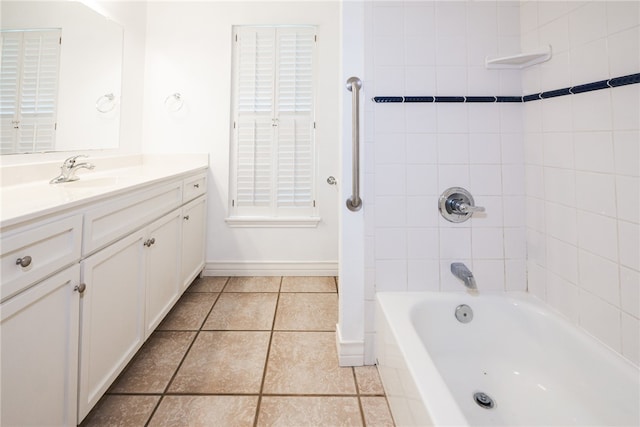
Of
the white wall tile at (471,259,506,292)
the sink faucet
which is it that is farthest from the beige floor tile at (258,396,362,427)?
the sink faucet

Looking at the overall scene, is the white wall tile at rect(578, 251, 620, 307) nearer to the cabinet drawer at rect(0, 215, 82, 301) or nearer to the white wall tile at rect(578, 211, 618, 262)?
the white wall tile at rect(578, 211, 618, 262)

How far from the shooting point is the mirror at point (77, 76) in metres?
1.44

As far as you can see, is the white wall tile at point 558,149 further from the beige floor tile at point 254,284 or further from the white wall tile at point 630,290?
the beige floor tile at point 254,284

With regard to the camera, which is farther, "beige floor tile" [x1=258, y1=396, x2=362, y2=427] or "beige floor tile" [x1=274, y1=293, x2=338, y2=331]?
"beige floor tile" [x1=274, y1=293, x2=338, y2=331]

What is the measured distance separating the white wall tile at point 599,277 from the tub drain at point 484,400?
1.78ft

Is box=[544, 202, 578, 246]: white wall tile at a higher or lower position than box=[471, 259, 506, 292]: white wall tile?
higher

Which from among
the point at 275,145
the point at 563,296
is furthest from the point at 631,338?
the point at 275,145

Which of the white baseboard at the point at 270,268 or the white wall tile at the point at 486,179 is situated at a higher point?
the white wall tile at the point at 486,179

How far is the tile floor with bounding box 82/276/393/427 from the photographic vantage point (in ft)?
3.85

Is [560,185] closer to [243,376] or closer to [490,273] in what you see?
[490,273]

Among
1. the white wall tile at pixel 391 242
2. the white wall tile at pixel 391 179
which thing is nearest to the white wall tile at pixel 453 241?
the white wall tile at pixel 391 242

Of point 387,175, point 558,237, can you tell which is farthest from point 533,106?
point 387,175

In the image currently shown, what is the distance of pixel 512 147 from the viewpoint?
141cm

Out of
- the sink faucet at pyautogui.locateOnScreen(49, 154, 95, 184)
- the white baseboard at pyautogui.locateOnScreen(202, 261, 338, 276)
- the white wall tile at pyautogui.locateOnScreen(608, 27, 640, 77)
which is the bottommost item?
the white baseboard at pyautogui.locateOnScreen(202, 261, 338, 276)
